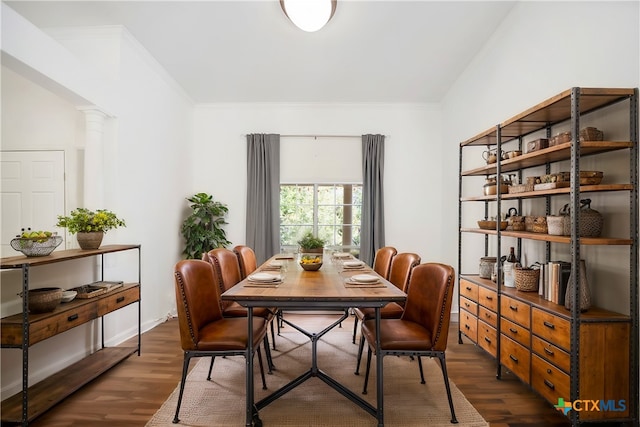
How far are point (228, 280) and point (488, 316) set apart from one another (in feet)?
7.67

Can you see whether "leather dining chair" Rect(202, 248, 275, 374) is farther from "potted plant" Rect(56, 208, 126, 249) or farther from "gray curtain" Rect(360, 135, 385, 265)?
"gray curtain" Rect(360, 135, 385, 265)

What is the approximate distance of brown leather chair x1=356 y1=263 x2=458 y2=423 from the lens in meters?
2.12

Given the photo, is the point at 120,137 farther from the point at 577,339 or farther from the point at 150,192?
the point at 577,339

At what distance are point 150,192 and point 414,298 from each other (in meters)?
3.30

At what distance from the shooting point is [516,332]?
251 centimetres

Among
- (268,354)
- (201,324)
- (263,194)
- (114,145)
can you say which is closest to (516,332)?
(268,354)

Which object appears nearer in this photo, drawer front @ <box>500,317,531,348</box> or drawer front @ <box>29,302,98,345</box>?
drawer front @ <box>29,302,98,345</box>

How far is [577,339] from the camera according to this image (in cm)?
194

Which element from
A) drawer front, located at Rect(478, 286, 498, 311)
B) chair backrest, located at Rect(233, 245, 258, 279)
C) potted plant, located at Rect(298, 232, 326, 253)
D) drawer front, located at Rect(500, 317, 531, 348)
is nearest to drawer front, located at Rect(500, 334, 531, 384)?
drawer front, located at Rect(500, 317, 531, 348)

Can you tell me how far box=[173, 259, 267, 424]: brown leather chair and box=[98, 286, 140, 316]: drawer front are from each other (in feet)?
3.30

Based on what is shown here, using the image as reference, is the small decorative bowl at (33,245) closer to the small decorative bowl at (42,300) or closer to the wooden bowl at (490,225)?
the small decorative bowl at (42,300)

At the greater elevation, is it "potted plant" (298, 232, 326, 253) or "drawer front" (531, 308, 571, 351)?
"potted plant" (298, 232, 326, 253)

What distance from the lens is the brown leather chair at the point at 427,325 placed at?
2.12m

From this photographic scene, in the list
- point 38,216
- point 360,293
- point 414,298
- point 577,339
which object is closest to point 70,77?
point 38,216
